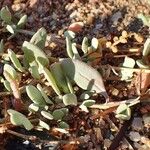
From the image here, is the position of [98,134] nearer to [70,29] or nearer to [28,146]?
[28,146]

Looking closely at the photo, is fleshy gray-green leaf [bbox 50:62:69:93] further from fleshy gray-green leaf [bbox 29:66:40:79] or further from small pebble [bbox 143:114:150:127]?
small pebble [bbox 143:114:150:127]

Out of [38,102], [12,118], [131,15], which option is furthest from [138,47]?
[12,118]

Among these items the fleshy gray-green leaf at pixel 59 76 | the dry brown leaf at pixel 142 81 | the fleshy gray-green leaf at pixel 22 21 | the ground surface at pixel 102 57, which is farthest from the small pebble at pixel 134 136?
the fleshy gray-green leaf at pixel 22 21

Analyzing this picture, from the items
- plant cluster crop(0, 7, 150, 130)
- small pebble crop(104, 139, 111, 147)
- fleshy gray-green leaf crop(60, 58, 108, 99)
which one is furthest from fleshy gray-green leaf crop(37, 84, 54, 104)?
small pebble crop(104, 139, 111, 147)

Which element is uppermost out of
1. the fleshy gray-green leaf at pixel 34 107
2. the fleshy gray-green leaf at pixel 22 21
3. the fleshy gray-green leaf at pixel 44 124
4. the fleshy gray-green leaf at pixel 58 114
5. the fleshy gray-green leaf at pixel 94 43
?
the fleshy gray-green leaf at pixel 22 21

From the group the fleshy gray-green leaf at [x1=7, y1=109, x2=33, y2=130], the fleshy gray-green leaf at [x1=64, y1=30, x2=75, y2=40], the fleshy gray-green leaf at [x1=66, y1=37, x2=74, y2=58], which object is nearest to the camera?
the fleshy gray-green leaf at [x1=7, y1=109, x2=33, y2=130]

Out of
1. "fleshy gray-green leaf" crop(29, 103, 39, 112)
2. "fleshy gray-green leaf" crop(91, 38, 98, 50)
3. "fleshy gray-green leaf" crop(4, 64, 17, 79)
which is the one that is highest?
"fleshy gray-green leaf" crop(91, 38, 98, 50)

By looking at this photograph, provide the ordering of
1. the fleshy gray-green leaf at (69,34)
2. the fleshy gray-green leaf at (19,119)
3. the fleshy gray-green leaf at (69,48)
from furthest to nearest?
the fleshy gray-green leaf at (69,34) < the fleshy gray-green leaf at (69,48) < the fleshy gray-green leaf at (19,119)

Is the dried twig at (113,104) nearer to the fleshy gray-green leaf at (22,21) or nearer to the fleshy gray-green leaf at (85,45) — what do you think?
the fleshy gray-green leaf at (85,45)
